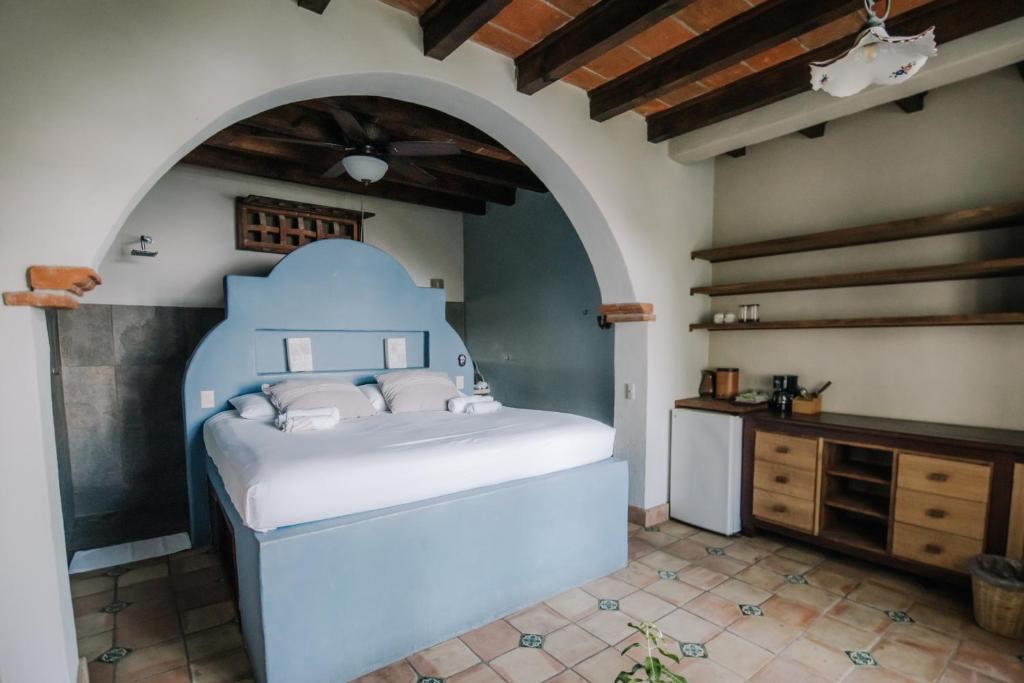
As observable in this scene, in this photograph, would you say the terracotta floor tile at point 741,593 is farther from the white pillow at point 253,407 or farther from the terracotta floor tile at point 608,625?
the white pillow at point 253,407

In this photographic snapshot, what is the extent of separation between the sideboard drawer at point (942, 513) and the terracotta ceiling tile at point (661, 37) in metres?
2.70

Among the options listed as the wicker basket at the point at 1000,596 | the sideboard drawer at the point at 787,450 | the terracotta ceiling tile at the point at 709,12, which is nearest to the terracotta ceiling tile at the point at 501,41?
the terracotta ceiling tile at the point at 709,12

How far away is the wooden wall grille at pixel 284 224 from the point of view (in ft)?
13.4

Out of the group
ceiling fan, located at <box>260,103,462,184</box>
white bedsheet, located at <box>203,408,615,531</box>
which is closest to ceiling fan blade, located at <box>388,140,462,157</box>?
ceiling fan, located at <box>260,103,462,184</box>

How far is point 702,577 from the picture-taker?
8.89 feet

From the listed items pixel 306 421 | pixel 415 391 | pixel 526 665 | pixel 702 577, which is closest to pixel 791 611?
pixel 702 577

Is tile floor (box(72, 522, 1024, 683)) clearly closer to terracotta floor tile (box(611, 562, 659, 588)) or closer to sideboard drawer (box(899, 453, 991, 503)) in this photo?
terracotta floor tile (box(611, 562, 659, 588))

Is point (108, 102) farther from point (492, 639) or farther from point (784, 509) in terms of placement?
point (784, 509)

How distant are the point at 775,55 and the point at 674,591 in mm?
2989

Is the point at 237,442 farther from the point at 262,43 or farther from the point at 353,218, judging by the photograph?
the point at 353,218

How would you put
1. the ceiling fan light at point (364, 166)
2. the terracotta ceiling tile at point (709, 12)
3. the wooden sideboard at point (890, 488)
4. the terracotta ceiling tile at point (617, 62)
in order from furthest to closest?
1. the ceiling fan light at point (364, 166)
2. the terracotta ceiling tile at point (617, 62)
3. the wooden sideboard at point (890, 488)
4. the terracotta ceiling tile at point (709, 12)

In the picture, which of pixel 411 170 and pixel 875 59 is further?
pixel 411 170

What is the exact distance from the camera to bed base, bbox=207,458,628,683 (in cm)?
174

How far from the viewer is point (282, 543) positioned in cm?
172
